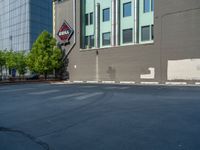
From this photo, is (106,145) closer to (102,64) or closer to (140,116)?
(140,116)

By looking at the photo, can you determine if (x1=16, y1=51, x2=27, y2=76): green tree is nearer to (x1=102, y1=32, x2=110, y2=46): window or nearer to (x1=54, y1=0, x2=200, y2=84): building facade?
(x1=54, y1=0, x2=200, y2=84): building facade

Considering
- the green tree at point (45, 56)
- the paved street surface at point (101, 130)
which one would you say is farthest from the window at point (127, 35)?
the paved street surface at point (101, 130)

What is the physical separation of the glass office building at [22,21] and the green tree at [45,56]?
3388 centimetres

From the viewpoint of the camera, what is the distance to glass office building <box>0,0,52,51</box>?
68.4 meters

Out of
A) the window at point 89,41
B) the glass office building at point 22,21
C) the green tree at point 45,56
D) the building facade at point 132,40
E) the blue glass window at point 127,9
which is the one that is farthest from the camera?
Result: the glass office building at point 22,21

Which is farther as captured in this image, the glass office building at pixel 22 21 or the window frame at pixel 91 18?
the glass office building at pixel 22 21

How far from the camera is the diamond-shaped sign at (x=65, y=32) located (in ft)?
117

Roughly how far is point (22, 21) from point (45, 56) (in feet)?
138

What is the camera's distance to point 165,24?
971 inches

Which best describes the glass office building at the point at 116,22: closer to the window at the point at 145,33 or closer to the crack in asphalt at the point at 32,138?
the window at the point at 145,33

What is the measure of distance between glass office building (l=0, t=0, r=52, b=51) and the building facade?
34.4 m

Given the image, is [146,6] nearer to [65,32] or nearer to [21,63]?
[65,32]

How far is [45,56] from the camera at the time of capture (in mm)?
35375

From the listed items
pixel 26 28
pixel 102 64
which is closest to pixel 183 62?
pixel 102 64
